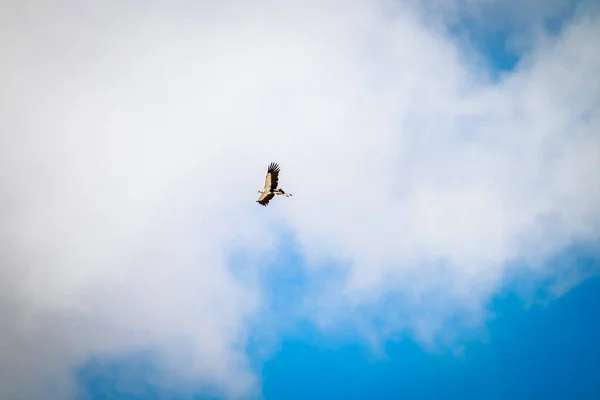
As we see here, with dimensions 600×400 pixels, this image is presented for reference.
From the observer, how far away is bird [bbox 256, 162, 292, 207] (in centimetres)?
5616

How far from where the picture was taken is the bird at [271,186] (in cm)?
5616

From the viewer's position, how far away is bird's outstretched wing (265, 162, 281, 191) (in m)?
56.1

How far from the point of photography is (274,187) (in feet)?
186

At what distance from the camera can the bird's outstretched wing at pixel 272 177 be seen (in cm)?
5606

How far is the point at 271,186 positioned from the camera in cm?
5662

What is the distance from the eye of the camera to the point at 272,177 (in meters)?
56.3

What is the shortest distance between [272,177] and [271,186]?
38.4 inches
